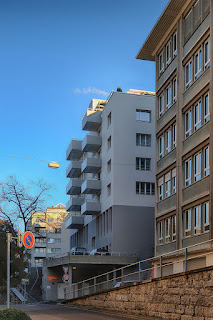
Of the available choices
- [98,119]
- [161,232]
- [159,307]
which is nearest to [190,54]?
[161,232]

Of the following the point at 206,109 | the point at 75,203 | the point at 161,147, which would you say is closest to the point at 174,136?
the point at 161,147

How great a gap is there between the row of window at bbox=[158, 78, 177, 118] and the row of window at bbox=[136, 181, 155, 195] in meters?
14.7

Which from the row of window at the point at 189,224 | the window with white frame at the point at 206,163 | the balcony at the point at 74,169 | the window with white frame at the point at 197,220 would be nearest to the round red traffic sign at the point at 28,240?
the row of window at the point at 189,224

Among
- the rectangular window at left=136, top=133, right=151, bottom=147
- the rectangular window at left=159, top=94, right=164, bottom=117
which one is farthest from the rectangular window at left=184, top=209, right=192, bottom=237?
the rectangular window at left=136, top=133, right=151, bottom=147

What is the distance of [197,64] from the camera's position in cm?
3161

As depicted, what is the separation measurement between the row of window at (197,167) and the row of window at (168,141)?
304 centimetres

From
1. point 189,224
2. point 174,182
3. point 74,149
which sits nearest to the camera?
point 189,224

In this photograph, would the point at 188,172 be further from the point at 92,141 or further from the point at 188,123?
the point at 92,141

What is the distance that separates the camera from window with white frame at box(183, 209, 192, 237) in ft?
103

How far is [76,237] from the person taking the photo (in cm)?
6950

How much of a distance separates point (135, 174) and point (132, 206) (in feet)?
10.2

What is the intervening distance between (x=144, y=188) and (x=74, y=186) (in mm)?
15193

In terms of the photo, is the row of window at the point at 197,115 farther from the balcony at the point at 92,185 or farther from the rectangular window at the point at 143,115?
the balcony at the point at 92,185

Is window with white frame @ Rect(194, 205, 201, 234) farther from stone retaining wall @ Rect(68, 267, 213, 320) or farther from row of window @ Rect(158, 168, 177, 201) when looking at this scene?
stone retaining wall @ Rect(68, 267, 213, 320)
